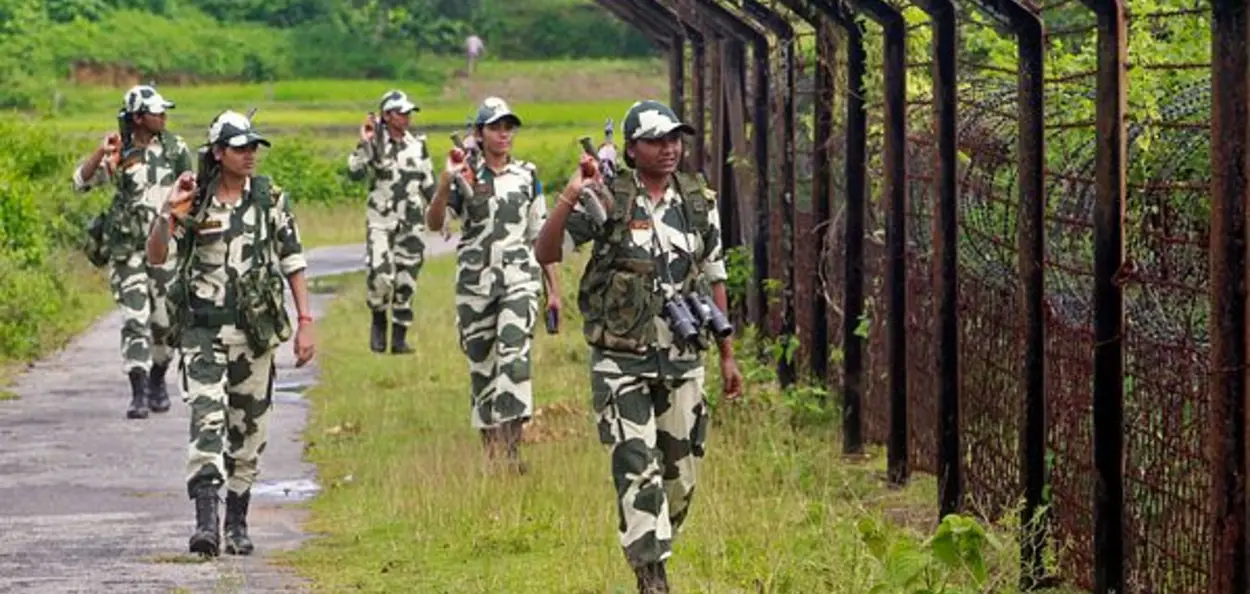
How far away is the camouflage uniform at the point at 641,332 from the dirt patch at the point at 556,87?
2086 inches

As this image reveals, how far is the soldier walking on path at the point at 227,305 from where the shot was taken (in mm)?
11609

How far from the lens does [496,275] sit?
1445cm

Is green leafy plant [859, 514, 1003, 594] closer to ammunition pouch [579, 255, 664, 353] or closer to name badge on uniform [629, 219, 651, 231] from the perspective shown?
ammunition pouch [579, 255, 664, 353]

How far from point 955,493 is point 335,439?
18.9ft

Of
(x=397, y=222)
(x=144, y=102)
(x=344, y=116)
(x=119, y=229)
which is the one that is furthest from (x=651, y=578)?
(x=344, y=116)

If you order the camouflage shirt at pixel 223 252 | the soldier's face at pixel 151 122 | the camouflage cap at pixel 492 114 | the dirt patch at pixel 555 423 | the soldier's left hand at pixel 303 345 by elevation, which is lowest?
the dirt patch at pixel 555 423

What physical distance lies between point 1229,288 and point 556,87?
2297 inches

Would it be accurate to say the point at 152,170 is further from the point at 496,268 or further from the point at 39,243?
the point at 39,243

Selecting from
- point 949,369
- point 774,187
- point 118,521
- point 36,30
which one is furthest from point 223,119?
point 36,30

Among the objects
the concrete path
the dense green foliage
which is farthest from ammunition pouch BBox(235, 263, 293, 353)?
the dense green foliage

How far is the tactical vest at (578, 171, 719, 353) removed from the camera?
1011 centimetres

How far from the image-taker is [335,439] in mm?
16156

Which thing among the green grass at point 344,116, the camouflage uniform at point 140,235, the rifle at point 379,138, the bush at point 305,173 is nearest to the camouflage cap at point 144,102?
the camouflage uniform at point 140,235

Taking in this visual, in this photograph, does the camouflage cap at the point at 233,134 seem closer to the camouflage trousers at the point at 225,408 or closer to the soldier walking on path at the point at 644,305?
the camouflage trousers at the point at 225,408
